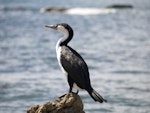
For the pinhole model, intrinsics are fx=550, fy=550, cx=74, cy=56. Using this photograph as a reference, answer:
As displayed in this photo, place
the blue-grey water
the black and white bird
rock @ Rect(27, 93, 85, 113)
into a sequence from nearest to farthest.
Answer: the black and white bird < rock @ Rect(27, 93, 85, 113) < the blue-grey water

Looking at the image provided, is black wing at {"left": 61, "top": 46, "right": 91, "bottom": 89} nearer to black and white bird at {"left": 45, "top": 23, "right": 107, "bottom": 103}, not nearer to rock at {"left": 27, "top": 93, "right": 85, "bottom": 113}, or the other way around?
black and white bird at {"left": 45, "top": 23, "right": 107, "bottom": 103}

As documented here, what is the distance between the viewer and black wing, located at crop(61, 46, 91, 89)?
11.0m

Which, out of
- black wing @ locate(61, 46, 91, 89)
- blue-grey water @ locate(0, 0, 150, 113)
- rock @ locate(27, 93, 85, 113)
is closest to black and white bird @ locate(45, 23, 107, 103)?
black wing @ locate(61, 46, 91, 89)

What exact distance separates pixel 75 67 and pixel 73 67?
41 millimetres

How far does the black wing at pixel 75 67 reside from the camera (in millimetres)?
11005

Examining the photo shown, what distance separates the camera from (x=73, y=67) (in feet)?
36.7

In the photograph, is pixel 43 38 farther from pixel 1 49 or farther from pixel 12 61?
pixel 12 61

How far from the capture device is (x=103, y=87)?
884 inches

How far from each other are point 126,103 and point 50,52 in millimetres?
14547

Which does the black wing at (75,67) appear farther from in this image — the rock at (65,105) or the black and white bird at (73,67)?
the rock at (65,105)

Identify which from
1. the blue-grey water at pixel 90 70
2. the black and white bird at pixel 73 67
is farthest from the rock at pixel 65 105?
the blue-grey water at pixel 90 70

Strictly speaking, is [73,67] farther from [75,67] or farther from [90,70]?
[90,70]

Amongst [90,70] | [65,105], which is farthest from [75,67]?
[90,70]

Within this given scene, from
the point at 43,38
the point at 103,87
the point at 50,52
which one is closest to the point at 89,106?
the point at 103,87
